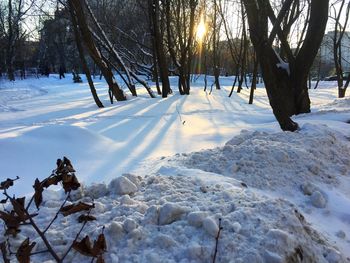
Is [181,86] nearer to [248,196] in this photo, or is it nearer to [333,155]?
[333,155]

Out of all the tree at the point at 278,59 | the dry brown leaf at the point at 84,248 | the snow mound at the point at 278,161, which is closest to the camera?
the dry brown leaf at the point at 84,248

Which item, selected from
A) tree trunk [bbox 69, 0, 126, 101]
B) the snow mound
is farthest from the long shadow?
tree trunk [bbox 69, 0, 126, 101]

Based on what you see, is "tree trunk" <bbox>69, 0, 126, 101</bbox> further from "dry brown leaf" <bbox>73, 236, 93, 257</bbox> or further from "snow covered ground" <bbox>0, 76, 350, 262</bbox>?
"dry brown leaf" <bbox>73, 236, 93, 257</bbox>

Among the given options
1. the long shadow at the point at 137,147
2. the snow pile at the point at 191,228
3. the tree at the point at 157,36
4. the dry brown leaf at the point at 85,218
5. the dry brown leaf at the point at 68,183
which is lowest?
the long shadow at the point at 137,147

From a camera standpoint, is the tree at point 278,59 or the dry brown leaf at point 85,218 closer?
the dry brown leaf at point 85,218

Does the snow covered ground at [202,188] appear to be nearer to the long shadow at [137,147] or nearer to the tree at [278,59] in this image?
the long shadow at [137,147]

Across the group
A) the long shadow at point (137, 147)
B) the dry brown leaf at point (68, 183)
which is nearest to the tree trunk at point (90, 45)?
the long shadow at point (137, 147)

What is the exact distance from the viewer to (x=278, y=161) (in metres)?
3.77

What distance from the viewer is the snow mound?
11.5 ft

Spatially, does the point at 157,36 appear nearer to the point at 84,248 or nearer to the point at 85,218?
the point at 85,218

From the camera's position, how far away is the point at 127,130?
6.83m

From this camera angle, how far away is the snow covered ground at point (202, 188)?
2.02 meters

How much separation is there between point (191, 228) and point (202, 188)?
60 centimetres

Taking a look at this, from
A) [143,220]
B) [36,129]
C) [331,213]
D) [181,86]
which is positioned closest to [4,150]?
[36,129]
